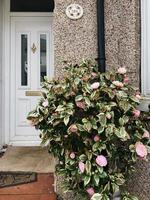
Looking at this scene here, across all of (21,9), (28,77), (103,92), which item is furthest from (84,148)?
(21,9)

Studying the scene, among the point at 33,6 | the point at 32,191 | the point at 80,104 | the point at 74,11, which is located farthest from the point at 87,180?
the point at 33,6

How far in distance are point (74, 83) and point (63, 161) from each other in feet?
2.97

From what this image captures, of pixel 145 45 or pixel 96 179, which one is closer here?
pixel 96 179

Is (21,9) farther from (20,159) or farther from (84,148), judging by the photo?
(84,148)

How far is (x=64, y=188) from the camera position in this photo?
3.87m

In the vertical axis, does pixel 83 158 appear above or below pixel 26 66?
below

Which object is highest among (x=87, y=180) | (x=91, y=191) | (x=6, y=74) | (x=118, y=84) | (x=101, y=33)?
(x=101, y=33)

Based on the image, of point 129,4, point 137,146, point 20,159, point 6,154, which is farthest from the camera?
point 6,154

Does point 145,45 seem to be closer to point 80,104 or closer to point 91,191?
point 80,104

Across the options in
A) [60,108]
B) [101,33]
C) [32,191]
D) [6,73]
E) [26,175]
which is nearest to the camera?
[60,108]

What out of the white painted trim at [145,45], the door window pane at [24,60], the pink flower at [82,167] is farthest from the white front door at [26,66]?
the pink flower at [82,167]

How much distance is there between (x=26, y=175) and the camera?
5.03 metres

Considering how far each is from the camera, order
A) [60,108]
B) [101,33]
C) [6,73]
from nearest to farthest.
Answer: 1. [60,108]
2. [101,33]
3. [6,73]

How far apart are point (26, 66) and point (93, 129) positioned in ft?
12.0
